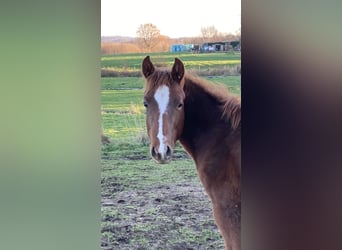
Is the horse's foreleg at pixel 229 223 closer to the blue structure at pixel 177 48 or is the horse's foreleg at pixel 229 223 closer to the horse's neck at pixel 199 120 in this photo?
the horse's neck at pixel 199 120

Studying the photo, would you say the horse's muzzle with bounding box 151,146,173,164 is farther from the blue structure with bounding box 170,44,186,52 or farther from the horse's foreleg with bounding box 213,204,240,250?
the blue structure with bounding box 170,44,186,52

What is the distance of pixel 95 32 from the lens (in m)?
1.88

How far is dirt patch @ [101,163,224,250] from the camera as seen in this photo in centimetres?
181

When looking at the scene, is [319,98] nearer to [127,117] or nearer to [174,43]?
[174,43]

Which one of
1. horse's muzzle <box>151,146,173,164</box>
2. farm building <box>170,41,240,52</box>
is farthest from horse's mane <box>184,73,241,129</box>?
horse's muzzle <box>151,146,173,164</box>

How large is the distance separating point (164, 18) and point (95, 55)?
1.04 ft

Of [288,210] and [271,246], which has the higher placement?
[288,210]

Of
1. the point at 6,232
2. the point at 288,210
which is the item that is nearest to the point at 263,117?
the point at 288,210

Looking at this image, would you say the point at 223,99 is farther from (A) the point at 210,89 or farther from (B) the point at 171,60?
(B) the point at 171,60

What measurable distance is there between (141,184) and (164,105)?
1.08 feet

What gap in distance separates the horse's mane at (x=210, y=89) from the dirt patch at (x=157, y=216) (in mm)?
293

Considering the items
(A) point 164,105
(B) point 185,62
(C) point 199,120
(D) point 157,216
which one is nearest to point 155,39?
(B) point 185,62

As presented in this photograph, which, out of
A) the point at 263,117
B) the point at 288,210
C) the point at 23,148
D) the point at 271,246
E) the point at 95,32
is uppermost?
the point at 95,32

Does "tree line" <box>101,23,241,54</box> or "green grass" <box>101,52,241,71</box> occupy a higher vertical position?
"tree line" <box>101,23,241,54</box>
